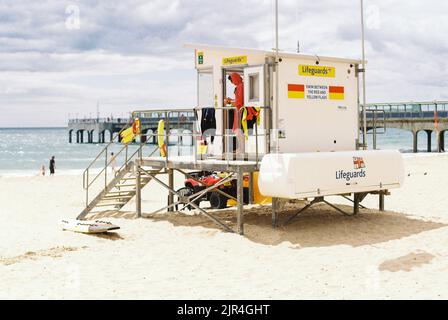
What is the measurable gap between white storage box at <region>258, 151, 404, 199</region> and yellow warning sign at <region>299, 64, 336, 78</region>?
1891 mm

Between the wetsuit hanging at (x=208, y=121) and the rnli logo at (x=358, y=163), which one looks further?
the wetsuit hanging at (x=208, y=121)

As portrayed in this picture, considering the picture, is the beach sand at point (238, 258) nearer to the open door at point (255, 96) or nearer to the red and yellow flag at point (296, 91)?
the open door at point (255, 96)

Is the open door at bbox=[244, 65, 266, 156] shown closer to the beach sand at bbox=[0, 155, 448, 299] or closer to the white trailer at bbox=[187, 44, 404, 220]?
the white trailer at bbox=[187, 44, 404, 220]

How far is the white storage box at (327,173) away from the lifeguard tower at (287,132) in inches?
0.7

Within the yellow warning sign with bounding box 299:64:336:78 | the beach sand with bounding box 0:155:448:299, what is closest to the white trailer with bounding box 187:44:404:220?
the yellow warning sign with bounding box 299:64:336:78

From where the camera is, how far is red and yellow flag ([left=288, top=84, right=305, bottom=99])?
12.3 m

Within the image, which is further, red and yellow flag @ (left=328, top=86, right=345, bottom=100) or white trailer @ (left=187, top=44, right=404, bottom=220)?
red and yellow flag @ (left=328, top=86, right=345, bottom=100)

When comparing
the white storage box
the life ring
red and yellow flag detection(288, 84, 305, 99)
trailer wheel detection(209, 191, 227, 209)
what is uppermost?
red and yellow flag detection(288, 84, 305, 99)

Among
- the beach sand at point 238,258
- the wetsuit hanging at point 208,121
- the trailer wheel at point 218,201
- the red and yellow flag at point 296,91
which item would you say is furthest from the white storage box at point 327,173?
the trailer wheel at point 218,201

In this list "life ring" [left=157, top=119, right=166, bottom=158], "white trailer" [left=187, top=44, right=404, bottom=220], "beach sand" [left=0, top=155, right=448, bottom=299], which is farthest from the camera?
"life ring" [left=157, top=119, right=166, bottom=158]

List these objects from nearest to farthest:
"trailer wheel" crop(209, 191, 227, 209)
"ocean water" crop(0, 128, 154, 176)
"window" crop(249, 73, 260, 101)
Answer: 1. "window" crop(249, 73, 260, 101)
2. "trailer wheel" crop(209, 191, 227, 209)
3. "ocean water" crop(0, 128, 154, 176)

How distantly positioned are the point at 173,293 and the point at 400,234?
209 inches

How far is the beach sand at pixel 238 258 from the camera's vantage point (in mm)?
8227
